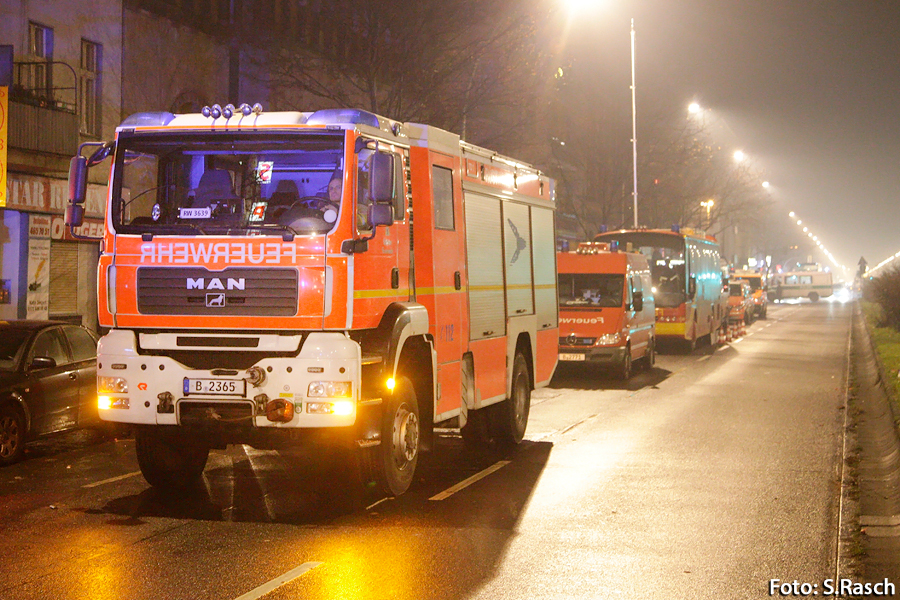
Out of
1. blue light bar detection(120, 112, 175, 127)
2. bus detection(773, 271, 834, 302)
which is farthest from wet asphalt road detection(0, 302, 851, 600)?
bus detection(773, 271, 834, 302)

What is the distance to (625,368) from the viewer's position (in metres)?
21.0

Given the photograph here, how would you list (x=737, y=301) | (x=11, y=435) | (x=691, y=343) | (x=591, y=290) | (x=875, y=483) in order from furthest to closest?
(x=737, y=301) < (x=691, y=343) < (x=591, y=290) < (x=11, y=435) < (x=875, y=483)

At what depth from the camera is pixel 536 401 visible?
56.9ft

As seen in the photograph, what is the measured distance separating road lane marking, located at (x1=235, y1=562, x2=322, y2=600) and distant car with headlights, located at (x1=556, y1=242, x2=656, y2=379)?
1388 cm

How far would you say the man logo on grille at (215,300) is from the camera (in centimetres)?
821

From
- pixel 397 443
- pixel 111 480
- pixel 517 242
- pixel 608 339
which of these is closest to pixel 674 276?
pixel 608 339

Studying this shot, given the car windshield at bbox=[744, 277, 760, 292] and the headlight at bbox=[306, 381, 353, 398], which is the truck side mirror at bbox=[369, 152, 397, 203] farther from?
the car windshield at bbox=[744, 277, 760, 292]

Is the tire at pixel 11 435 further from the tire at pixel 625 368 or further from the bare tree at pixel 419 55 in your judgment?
the bare tree at pixel 419 55

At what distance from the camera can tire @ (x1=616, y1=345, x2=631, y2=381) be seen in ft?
68.1

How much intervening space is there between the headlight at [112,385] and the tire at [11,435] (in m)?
2.93

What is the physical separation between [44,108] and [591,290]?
11.2 metres

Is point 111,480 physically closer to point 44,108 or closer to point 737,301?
point 44,108

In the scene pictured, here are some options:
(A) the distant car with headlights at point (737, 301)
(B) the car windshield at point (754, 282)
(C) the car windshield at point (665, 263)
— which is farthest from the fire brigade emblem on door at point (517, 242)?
(B) the car windshield at point (754, 282)

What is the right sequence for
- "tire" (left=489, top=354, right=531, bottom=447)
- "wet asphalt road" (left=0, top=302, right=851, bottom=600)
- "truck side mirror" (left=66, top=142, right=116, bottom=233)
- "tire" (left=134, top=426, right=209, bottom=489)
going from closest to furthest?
"wet asphalt road" (left=0, top=302, right=851, bottom=600)
"truck side mirror" (left=66, top=142, right=116, bottom=233)
"tire" (left=134, top=426, right=209, bottom=489)
"tire" (left=489, top=354, right=531, bottom=447)
